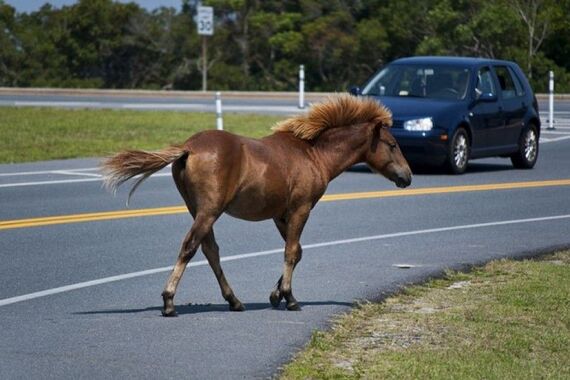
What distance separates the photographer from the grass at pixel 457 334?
791cm

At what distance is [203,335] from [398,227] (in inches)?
247

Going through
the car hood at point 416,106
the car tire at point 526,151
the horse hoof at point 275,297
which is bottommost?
the car tire at point 526,151

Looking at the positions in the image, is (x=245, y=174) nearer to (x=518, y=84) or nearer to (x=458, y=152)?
(x=458, y=152)

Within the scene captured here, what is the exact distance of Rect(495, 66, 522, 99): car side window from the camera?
23.0 metres

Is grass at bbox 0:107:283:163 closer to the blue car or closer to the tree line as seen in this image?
the blue car

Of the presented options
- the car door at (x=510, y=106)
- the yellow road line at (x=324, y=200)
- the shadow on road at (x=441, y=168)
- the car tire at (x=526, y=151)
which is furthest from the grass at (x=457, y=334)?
the car tire at (x=526, y=151)

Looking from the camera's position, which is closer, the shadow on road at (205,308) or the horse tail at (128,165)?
the horse tail at (128,165)

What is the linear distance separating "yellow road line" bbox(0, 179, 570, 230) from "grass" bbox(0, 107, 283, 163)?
6.06 meters

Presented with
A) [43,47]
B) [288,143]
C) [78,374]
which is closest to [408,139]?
[288,143]

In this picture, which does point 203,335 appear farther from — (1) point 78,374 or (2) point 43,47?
(2) point 43,47

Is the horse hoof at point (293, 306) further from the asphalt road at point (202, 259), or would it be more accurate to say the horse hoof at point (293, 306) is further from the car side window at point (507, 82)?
the car side window at point (507, 82)

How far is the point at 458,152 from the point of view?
2122cm

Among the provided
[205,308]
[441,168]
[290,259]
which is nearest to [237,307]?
[205,308]

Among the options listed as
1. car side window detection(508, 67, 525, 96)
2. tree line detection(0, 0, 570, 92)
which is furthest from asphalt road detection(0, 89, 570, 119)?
car side window detection(508, 67, 525, 96)
